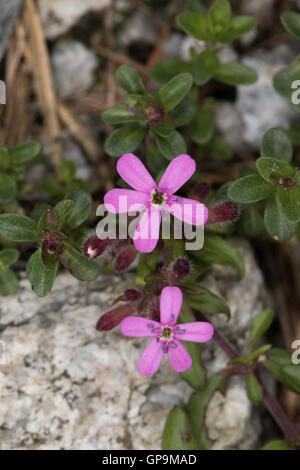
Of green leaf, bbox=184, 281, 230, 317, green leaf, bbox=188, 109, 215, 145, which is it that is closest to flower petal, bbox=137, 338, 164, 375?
green leaf, bbox=184, 281, 230, 317

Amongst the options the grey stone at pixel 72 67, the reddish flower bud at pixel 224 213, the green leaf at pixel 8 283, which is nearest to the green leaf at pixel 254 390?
the reddish flower bud at pixel 224 213

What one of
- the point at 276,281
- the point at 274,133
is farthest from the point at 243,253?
the point at 274,133

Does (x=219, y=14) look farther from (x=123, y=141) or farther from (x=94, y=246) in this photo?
(x=94, y=246)

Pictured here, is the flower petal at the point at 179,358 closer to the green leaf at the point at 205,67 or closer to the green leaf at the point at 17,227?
the green leaf at the point at 17,227

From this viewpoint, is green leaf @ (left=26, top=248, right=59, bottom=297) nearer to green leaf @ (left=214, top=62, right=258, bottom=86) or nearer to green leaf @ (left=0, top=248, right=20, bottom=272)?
green leaf @ (left=0, top=248, right=20, bottom=272)

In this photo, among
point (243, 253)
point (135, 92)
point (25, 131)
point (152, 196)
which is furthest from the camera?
point (25, 131)
